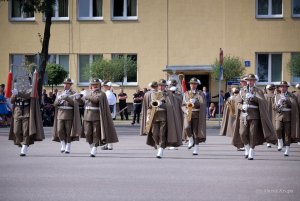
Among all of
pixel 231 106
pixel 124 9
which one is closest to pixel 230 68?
pixel 124 9

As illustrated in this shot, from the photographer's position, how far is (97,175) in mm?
14695

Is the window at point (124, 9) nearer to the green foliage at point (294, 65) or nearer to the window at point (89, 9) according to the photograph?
the window at point (89, 9)

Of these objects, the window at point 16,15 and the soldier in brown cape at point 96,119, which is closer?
the soldier in brown cape at point 96,119

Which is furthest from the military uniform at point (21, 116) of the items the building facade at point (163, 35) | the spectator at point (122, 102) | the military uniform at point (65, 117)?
the building facade at point (163, 35)

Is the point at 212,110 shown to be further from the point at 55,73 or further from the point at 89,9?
the point at 89,9

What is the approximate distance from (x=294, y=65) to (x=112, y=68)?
33.1 feet

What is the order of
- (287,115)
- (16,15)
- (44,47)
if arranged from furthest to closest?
(16,15) < (44,47) < (287,115)

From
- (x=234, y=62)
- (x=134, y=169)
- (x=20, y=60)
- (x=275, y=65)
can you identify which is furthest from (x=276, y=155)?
(x=20, y=60)

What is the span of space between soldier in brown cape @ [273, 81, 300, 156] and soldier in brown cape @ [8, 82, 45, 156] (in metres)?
6.37

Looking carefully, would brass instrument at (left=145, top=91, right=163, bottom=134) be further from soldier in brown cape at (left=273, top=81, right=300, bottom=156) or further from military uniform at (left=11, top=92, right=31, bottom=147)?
soldier in brown cape at (left=273, top=81, right=300, bottom=156)

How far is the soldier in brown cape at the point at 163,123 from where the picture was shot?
1908cm

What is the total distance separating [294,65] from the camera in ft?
140

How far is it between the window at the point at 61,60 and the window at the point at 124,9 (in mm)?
3888

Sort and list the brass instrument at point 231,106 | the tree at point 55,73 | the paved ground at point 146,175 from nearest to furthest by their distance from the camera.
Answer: the paved ground at point 146,175
the brass instrument at point 231,106
the tree at point 55,73
